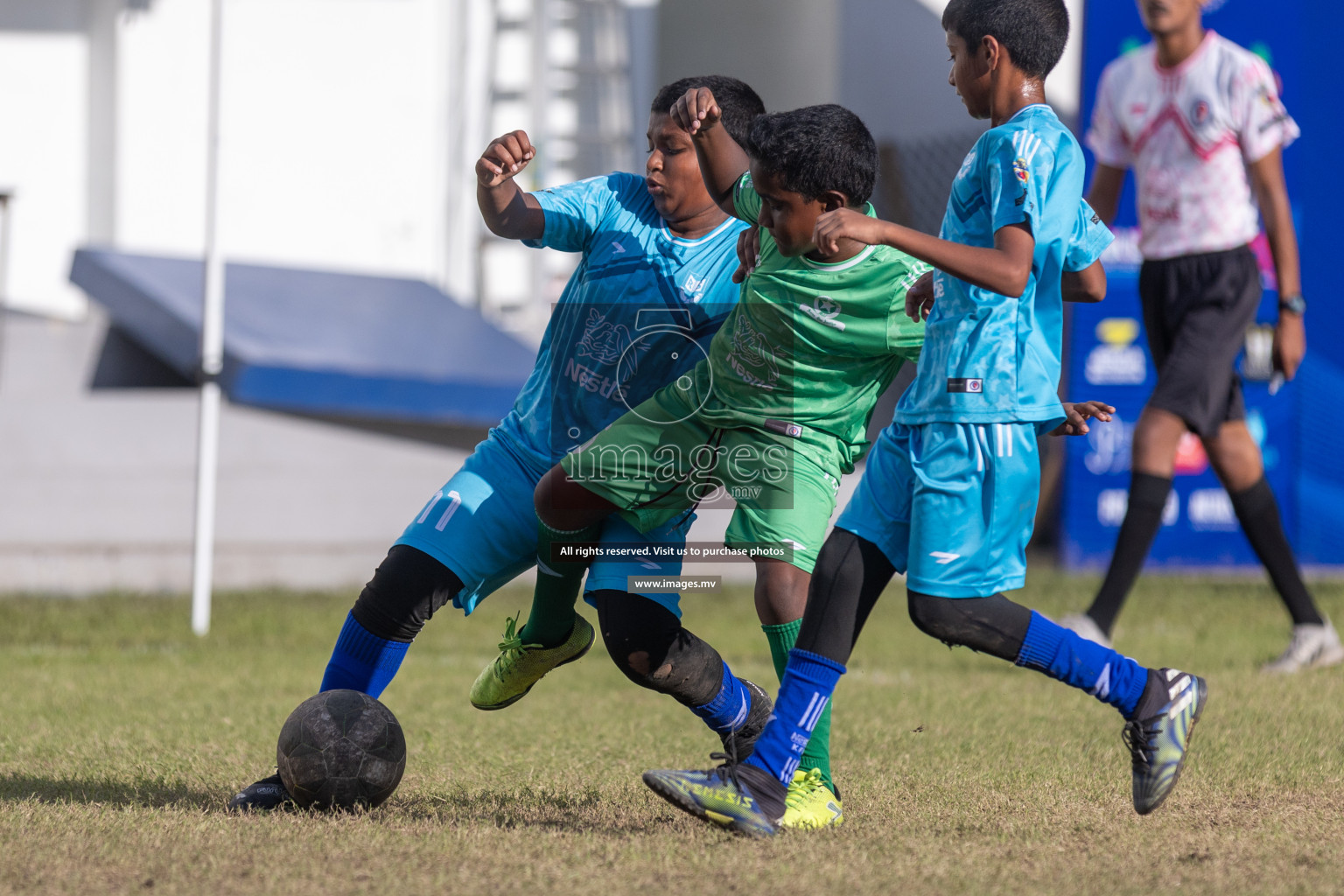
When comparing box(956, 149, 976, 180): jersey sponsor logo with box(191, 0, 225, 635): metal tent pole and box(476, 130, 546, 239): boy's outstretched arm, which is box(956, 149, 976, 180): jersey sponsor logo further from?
box(191, 0, 225, 635): metal tent pole

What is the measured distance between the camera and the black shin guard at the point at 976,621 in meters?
3.22

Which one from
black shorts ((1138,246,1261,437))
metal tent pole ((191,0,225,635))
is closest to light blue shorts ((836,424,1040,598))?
black shorts ((1138,246,1261,437))

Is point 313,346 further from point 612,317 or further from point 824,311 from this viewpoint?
point 824,311

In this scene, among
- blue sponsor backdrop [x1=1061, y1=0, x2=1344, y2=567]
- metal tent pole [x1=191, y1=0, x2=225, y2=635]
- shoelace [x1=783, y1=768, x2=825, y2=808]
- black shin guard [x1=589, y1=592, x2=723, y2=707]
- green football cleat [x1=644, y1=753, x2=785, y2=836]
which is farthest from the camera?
blue sponsor backdrop [x1=1061, y1=0, x2=1344, y2=567]

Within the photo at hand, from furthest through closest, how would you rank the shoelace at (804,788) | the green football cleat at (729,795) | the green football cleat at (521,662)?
the green football cleat at (521,662) → the shoelace at (804,788) → the green football cleat at (729,795)

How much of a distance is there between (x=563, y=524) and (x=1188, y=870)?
1.54 m

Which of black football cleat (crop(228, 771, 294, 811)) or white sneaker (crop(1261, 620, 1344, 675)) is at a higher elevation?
black football cleat (crop(228, 771, 294, 811))

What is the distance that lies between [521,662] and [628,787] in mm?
433

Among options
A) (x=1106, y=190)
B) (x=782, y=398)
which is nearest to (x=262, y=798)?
(x=782, y=398)

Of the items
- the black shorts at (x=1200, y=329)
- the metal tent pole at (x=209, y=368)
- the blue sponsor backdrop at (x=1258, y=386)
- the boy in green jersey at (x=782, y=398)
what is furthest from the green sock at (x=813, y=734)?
the blue sponsor backdrop at (x=1258, y=386)

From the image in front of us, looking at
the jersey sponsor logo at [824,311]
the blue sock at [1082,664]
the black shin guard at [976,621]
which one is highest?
the jersey sponsor logo at [824,311]

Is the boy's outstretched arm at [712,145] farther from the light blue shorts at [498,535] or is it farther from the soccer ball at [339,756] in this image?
the soccer ball at [339,756]

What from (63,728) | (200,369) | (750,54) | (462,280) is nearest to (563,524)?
(63,728)

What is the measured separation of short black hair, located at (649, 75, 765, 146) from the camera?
3893mm
